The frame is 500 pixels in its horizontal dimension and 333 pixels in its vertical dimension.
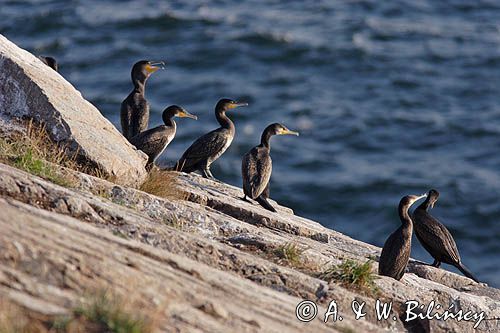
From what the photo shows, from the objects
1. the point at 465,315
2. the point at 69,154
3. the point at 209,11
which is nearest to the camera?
the point at 465,315

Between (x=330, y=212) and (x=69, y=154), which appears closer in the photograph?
(x=69, y=154)

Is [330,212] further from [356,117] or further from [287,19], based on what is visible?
[287,19]

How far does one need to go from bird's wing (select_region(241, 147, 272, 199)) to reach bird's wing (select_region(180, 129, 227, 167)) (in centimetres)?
86

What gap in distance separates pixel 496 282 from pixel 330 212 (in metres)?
4.00

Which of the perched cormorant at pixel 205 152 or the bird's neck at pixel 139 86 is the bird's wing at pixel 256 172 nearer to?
the perched cormorant at pixel 205 152

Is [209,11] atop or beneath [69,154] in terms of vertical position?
atop

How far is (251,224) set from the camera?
10.7m

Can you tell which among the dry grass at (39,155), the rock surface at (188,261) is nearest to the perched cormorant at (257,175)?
the rock surface at (188,261)

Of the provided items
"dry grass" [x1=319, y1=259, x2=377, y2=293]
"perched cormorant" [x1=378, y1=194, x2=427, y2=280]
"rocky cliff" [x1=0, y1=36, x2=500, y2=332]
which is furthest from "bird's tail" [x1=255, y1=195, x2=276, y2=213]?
"dry grass" [x1=319, y1=259, x2=377, y2=293]

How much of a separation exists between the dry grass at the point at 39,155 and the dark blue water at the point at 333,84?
38.5ft

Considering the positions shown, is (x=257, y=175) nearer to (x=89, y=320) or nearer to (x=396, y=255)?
(x=396, y=255)

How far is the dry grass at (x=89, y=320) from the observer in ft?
18.0

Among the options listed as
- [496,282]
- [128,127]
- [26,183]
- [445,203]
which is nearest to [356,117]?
[445,203]

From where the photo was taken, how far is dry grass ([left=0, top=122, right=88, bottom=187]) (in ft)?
29.1
